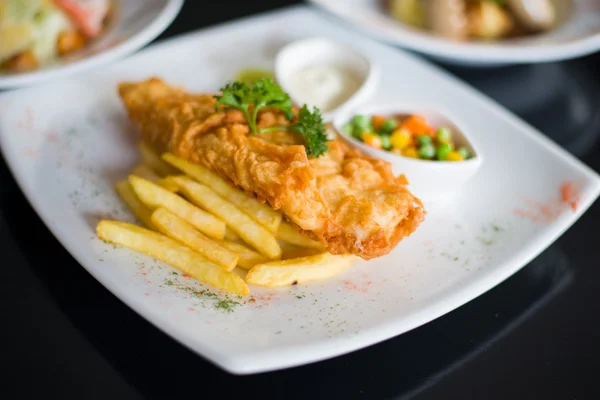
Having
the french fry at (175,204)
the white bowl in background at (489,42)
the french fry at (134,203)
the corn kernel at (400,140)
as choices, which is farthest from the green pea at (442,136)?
the french fry at (134,203)

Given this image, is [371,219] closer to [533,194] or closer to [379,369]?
[379,369]

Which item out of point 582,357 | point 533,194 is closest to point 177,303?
point 582,357

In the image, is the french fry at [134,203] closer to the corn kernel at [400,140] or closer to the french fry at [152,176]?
the french fry at [152,176]

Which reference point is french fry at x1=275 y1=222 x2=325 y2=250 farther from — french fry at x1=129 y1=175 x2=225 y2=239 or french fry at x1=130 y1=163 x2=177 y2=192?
french fry at x1=130 y1=163 x2=177 y2=192

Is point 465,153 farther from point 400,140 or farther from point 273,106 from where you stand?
point 273,106

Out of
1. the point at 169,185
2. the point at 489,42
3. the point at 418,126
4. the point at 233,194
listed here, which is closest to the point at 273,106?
the point at 233,194
